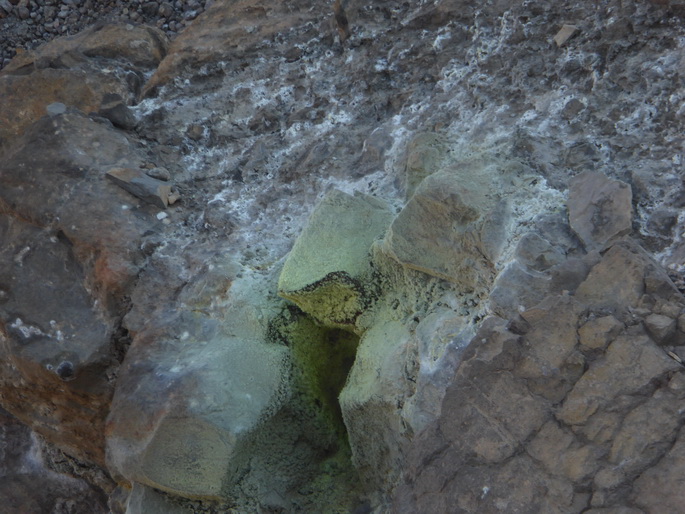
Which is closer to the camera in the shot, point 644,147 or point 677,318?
point 677,318

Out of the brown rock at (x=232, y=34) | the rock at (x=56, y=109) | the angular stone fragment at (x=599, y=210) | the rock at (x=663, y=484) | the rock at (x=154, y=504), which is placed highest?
the rock at (x=56, y=109)

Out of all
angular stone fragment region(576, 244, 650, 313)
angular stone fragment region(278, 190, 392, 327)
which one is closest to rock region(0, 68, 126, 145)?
angular stone fragment region(278, 190, 392, 327)

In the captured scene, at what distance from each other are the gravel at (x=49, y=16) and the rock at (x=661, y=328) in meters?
3.34

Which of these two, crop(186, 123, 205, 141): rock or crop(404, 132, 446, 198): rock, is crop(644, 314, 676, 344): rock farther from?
crop(186, 123, 205, 141): rock

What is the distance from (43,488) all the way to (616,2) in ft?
8.25

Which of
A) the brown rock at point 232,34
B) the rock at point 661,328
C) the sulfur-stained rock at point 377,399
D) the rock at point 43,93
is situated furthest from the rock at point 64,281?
the rock at point 661,328

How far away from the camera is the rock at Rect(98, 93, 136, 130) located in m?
2.81

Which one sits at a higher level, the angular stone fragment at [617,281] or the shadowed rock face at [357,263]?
the angular stone fragment at [617,281]

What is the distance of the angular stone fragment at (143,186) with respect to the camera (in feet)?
8.32

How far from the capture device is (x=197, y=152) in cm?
276

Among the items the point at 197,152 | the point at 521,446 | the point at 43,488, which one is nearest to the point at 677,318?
the point at 521,446

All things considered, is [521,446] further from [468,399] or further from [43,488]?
[43,488]

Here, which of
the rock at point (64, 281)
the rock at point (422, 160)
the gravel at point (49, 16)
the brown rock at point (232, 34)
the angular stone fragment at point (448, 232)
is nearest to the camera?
the angular stone fragment at point (448, 232)

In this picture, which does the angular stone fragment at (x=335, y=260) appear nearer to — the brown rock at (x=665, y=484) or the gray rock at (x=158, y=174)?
the gray rock at (x=158, y=174)
